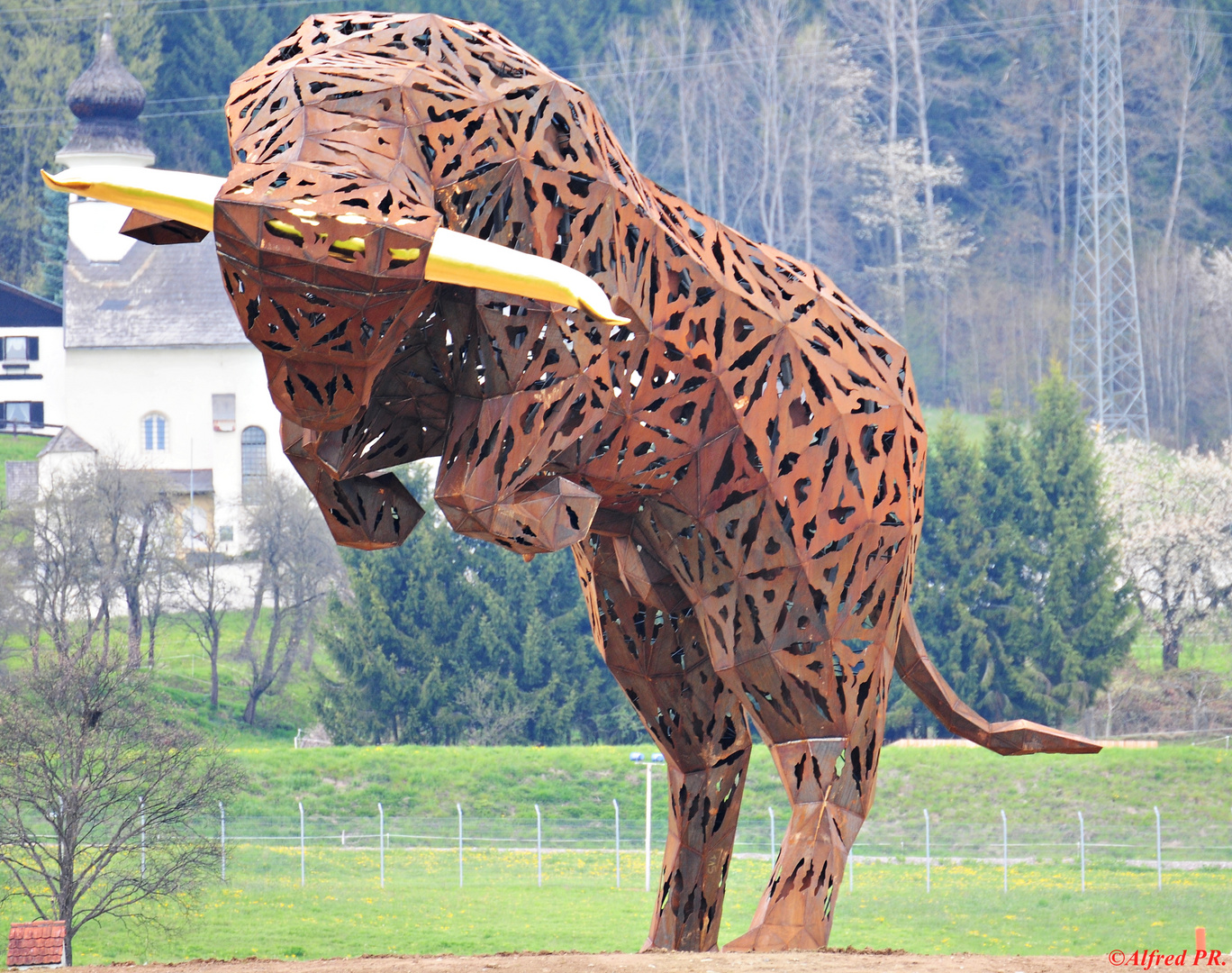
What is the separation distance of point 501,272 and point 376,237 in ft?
1.54

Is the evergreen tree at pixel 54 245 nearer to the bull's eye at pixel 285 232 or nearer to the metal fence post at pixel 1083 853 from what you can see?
the metal fence post at pixel 1083 853

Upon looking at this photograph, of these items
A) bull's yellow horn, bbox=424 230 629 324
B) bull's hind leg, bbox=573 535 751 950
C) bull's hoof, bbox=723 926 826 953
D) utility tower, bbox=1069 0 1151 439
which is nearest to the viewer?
bull's yellow horn, bbox=424 230 629 324

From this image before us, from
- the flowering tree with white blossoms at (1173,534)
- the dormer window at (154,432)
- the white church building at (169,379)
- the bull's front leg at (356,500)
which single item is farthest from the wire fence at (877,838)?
the dormer window at (154,432)

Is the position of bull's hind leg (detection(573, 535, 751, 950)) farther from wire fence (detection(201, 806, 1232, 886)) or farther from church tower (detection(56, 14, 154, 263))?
church tower (detection(56, 14, 154, 263))

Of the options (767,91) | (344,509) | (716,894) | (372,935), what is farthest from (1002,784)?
(767,91)

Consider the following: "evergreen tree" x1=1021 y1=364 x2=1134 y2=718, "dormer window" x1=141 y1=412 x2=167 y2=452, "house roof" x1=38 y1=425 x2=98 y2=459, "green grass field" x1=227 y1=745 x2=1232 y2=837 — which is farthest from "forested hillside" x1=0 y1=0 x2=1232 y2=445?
"green grass field" x1=227 y1=745 x2=1232 y2=837

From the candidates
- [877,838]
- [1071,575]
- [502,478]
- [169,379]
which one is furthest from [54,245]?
[502,478]

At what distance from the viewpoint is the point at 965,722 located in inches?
388

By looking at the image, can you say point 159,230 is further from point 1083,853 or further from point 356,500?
point 1083,853

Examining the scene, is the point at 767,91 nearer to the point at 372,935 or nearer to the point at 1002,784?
the point at 1002,784

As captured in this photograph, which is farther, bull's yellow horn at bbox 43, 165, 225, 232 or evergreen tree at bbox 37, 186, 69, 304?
evergreen tree at bbox 37, 186, 69, 304

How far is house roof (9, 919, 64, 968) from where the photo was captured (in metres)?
12.9

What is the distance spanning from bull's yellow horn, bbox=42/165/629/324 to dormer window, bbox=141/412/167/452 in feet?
177

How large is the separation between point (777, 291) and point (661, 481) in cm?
115
